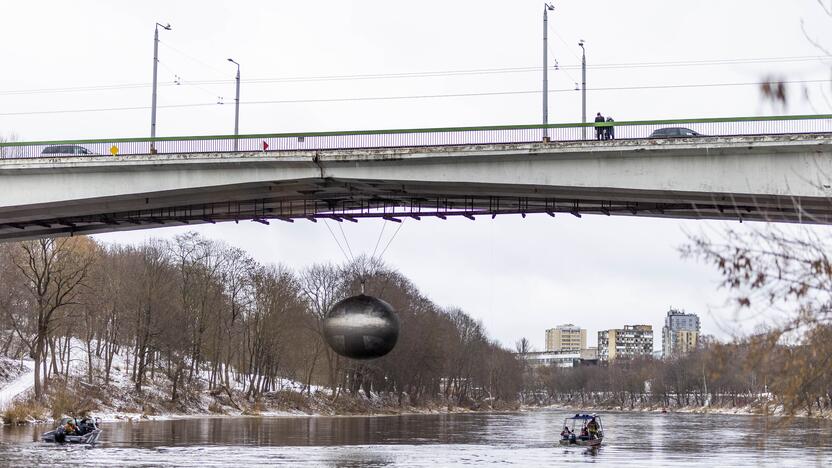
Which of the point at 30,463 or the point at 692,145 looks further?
the point at 692,145

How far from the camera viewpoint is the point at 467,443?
5950cm

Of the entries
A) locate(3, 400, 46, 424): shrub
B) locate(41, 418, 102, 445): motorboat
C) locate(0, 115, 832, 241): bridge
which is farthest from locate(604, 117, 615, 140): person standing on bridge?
locate(3, 400, 46, 424): shrub

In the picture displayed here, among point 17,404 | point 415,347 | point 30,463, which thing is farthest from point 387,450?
point 415,347

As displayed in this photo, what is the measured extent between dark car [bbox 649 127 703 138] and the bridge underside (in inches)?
91.1

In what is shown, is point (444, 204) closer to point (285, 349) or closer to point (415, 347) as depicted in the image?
point (285, 349)

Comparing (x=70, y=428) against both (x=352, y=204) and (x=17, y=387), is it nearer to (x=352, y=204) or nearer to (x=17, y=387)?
(x=352, y=204)

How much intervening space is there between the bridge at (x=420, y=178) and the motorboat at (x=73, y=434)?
9996 millimetres

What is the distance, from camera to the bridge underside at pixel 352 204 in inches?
1785

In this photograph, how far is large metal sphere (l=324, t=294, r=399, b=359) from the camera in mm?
40531

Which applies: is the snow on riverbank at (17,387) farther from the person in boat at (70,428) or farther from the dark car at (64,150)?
the dark car at (64,150)

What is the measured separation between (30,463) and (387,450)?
60.0ft

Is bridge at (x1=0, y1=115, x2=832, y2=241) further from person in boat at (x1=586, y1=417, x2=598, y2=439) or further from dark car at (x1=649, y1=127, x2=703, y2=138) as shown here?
person in boat at (x1=586, y1=417, x2=598, y2=439)

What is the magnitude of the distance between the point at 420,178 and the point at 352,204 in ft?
30.1

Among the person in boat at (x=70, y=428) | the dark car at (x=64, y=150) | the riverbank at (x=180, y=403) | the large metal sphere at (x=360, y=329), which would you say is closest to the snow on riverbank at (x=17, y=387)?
the riverbank at (x=180, y=403)
